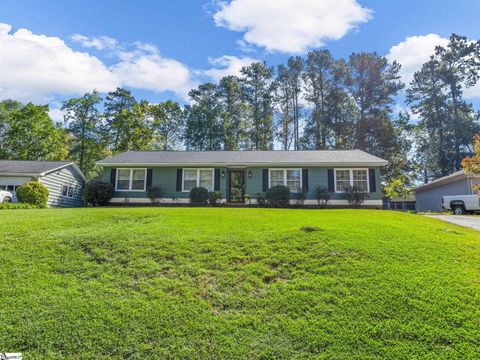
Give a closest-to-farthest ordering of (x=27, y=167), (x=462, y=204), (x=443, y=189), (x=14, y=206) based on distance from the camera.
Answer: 1. (x=14, y=206)
2. (x=462, y=204)
3. (x=27, y=167)
4. (x=443, y=189)

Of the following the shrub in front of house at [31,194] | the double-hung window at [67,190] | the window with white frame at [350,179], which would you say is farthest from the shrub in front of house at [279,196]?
the double-hung window at [67,190]

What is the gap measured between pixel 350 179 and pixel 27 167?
68.2 ft

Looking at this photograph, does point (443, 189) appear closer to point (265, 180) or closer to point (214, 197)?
point (265, 180)

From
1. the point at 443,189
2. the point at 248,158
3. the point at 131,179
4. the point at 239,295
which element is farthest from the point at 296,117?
the point at 239,295

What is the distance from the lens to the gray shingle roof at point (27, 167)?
64.4 feet

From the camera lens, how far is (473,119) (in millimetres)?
33750

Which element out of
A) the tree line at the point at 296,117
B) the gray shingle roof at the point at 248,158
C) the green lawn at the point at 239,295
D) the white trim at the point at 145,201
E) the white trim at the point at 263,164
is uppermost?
the tree line at the point at 296,117

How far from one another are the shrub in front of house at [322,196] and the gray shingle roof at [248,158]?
1.56 metres

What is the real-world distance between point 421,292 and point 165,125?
3661 cm

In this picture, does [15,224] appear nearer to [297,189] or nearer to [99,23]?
[99,23]

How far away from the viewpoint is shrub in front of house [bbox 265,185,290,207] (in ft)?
54.5

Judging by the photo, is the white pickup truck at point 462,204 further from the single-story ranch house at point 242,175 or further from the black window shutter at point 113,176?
the black window shutter at point 113,176

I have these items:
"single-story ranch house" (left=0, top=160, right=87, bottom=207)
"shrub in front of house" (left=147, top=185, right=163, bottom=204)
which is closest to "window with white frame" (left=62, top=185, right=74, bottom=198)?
"single-story ranch house" (left=0, top=160, right=87, bottom=207)

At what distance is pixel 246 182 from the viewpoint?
18.1 meters
